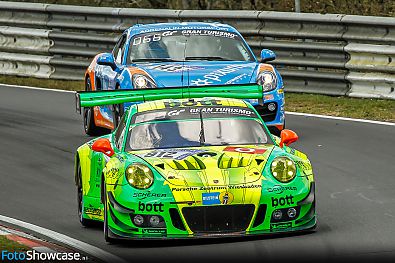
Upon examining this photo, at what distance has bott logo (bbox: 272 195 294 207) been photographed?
1075 centimetres

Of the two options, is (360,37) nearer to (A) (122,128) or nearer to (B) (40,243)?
(A) (122,128)

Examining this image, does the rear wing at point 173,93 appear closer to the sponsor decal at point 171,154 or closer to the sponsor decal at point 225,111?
the sponsor decal at point 225,111

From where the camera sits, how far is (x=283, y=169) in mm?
10984

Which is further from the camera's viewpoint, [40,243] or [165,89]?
[165,89]

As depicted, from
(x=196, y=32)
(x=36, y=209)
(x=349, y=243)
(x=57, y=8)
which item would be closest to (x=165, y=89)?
(x=36, y=209)

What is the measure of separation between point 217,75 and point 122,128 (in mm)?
4188

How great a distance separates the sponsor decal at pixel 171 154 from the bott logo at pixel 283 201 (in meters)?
0.84

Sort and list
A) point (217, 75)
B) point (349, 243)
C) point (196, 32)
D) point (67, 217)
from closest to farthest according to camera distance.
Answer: point (349, 243) → point (67, 217) → point (217, 75) → point (196, 32)

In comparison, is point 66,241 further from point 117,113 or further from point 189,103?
point 117,113

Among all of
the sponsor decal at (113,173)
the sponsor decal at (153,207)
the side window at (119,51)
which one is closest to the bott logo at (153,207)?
the sponsor decal at (153,207)

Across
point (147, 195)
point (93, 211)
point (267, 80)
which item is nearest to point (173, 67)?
point (267, 80)

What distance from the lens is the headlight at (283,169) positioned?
1092 centimetres

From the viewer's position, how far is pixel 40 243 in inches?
423

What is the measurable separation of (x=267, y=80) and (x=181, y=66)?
3.41 feet
